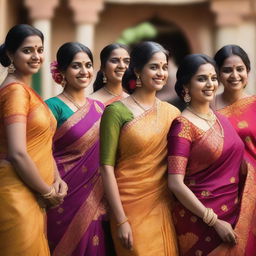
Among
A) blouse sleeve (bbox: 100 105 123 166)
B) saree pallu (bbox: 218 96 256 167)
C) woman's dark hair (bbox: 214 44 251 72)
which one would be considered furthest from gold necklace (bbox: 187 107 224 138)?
woman's dark hair (bbox: 214 44 251 72)

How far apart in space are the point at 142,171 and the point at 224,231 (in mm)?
600

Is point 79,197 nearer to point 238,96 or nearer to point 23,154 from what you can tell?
point 23,154

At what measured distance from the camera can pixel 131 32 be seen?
16875mm

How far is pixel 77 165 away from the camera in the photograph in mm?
4914

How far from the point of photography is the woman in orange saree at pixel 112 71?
544 cm

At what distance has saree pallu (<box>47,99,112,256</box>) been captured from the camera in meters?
4.79

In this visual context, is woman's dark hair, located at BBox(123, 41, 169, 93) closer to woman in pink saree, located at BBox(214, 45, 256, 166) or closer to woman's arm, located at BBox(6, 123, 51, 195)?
woman in pink saree, located at BBox(214, 45, 256, 166)

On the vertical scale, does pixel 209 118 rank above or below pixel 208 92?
below

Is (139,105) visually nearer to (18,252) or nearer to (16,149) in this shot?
(16,149)

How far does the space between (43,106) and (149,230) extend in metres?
0.98

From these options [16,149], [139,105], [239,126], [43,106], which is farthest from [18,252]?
[239,126]

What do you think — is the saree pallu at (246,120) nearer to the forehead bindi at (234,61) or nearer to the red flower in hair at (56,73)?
the forehead bindi at (234,61)

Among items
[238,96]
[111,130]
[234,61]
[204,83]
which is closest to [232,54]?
[234,61]

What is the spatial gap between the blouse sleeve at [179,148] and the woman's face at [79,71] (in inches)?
35.3
